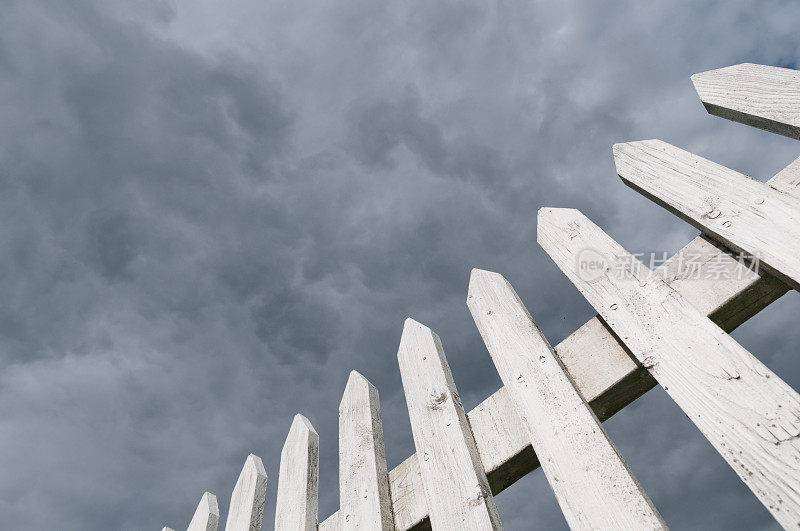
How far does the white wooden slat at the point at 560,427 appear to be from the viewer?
982mm

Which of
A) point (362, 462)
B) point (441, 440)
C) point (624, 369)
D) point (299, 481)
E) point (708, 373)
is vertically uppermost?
point (299, 481)

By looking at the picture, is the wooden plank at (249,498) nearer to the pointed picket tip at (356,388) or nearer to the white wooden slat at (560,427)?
the pointed picket tip at (356,388)

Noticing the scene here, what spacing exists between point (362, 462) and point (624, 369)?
0.99 m

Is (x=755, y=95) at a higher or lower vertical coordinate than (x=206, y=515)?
lower

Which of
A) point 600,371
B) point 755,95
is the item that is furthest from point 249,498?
point 755,95

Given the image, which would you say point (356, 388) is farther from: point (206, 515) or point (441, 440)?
point (206, 515)

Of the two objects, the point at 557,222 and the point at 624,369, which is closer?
the point at 624,369

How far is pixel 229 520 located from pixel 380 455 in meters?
1.10

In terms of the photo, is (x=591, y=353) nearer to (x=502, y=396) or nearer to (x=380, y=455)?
(x=502, y=396)

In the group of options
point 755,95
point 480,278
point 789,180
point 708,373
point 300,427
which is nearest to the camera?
point 708,373

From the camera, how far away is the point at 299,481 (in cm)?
194

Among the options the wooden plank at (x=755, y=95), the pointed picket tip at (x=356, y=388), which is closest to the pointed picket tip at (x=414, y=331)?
the pointed picket tip at (x=356, y=388)

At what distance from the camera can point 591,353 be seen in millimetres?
1242

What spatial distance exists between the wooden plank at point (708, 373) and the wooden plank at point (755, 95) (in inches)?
19.1
